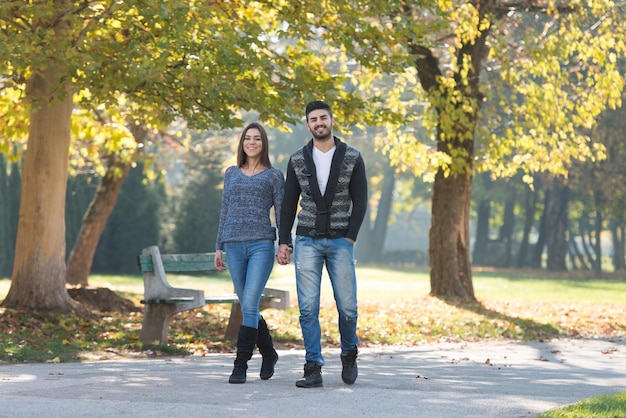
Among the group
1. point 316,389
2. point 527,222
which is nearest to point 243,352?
point 316,389

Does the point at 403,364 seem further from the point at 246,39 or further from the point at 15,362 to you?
the point at 246,39

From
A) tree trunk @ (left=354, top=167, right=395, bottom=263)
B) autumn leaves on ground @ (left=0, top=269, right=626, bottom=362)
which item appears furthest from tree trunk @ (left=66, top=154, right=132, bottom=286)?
tree trunk @ (left=354, top=167, right=395, bottom=263)

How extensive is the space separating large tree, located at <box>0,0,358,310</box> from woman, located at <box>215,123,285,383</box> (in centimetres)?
430

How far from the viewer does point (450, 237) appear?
21.9 m

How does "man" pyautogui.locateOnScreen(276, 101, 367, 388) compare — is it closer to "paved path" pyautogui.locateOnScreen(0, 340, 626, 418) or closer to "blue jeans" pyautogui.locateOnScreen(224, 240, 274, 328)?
"blue jeans" pyautogui.locateOnScreen(224, 240, 274, 328)

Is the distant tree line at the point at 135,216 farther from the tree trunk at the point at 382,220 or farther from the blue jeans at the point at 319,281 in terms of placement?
the blue jeans at the point at 319,281

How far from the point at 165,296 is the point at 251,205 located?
424 cm

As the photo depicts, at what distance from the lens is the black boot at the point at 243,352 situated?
8820 millimetres

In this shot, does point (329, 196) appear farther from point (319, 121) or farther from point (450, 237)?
point (450, 237)

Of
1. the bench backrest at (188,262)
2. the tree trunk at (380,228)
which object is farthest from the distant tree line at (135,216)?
the tree trunk at (380,228)

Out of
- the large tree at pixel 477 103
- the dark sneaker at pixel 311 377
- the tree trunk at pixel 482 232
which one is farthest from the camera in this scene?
the tree trunk at pixel 482 232

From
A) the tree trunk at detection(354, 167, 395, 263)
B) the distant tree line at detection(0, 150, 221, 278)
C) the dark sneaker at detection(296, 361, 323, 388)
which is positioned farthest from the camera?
the tree trunk at detection(354, 167, 395, 263)

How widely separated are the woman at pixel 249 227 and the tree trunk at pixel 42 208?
781 cm

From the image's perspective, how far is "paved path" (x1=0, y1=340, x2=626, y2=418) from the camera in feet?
24.0
